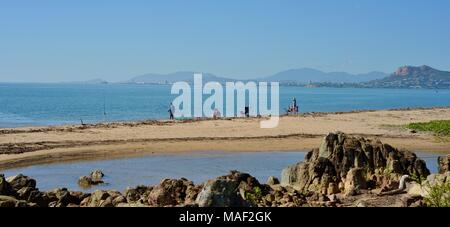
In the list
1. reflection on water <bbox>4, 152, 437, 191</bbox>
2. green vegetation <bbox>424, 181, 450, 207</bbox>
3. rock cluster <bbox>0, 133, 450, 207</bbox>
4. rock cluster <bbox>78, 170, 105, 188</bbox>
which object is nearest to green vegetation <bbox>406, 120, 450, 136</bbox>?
reflection on water <bbox>4, 152, 437, 191</bbox>

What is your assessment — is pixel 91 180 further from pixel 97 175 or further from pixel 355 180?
pixel 355 180

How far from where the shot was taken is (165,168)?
2525cm

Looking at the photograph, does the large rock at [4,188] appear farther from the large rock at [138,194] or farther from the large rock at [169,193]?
the large rock at [169,193]

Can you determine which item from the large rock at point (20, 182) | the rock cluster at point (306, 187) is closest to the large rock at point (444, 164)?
the rock cluster at point (306, 187)

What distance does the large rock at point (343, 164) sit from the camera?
696 inches

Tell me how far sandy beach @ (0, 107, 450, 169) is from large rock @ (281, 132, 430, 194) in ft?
40.1

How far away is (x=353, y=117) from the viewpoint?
50.1 metres

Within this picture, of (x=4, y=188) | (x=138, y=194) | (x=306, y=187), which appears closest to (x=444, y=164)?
(x=306, y=187)

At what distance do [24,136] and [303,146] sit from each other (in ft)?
51.4

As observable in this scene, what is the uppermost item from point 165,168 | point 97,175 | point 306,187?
point 306,187

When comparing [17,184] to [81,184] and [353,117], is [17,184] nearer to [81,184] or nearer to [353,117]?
[81,184]

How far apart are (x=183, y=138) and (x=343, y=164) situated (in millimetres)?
17846
